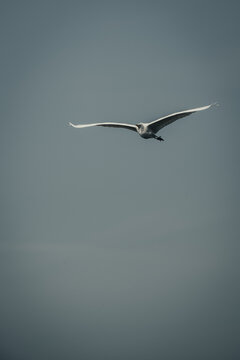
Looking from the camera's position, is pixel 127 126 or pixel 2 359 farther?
pixel 2 359

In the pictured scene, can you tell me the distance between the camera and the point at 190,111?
53.2 meters

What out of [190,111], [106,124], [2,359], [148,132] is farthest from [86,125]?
[2,359]

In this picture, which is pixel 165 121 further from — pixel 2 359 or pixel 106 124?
pixel 2 359

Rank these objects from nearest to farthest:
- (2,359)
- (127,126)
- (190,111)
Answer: (190,111), (127,126), (2,359)

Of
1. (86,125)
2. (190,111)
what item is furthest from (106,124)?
(190,111)

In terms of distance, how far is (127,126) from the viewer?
194 ft

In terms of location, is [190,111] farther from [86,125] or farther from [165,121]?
[86,125]

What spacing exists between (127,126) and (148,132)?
13.1 feet

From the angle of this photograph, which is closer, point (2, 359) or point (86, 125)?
point (86, 125)

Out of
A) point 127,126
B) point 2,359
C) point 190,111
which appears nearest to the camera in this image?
point 190,111

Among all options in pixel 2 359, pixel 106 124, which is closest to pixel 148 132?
pixel 106 124

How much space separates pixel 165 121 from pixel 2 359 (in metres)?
156

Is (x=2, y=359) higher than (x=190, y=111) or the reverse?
higher

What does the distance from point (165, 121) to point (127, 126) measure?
4983 millimetres
